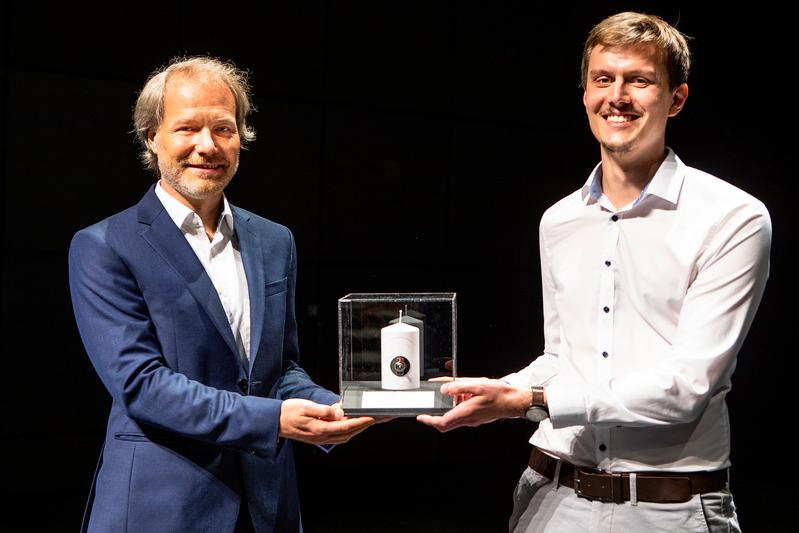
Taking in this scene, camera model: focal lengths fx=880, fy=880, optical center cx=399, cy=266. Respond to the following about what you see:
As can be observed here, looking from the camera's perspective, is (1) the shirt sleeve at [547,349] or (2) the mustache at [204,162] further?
(1) the shirt sleeve at [547,349]

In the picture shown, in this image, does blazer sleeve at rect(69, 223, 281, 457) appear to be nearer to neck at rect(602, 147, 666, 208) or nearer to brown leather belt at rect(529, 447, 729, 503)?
brown leather belt at rect(529, 447, 729, 503)

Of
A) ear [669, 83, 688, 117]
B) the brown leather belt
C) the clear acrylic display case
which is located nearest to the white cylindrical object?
the clear acrylic display case

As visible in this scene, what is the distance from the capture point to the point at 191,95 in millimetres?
1859

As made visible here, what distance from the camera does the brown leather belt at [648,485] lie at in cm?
170

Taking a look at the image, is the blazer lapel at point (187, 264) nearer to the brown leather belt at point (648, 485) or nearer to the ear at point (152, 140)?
the ear at point (152, 140)

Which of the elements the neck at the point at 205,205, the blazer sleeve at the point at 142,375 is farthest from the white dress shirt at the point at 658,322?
the neck at the point at 205,205

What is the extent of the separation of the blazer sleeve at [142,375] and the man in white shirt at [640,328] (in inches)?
14.4

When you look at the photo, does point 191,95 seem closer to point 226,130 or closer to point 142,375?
point 226,130

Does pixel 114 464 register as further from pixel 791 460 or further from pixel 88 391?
pixel 791 460

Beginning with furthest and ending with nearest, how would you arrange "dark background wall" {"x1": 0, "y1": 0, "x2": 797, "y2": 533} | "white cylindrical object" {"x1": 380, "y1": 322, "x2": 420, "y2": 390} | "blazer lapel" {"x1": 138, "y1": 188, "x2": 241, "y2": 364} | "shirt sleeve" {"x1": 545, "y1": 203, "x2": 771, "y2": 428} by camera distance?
1. "dark background wall" {"x1": 0, "y1": 0, "x2": 797, "y2": 533}
2. "white cylindrical object" {"x1": 380, "y1": 322, "x2": 420, "y2": 390}
3. "blazer lapel" {"x1": 138, "y1": 188, "x2": 241, "y2": 364}
4. "shirt sleeve" {"x1": 545, "y1": 203, "x2": 771, "y2": 428}

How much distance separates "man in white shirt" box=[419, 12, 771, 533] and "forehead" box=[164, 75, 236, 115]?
30.8 inches

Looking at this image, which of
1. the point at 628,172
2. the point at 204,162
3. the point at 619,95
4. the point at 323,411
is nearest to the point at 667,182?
the point at 628,172

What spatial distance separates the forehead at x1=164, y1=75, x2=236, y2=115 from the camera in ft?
6.10

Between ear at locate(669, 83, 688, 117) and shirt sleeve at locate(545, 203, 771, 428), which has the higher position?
ear at locate(669, 83, 688, 117)
